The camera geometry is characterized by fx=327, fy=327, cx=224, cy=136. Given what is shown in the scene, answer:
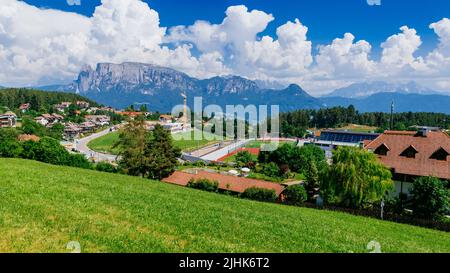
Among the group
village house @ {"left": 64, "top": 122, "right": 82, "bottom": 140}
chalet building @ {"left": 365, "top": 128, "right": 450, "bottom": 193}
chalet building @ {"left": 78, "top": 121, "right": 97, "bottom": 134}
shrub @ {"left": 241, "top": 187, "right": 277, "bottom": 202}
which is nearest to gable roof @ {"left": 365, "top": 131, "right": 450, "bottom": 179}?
chalet building @ {"left": 365, "top": 128, "right": 450, "bottom": 193}

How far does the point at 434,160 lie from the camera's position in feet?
126

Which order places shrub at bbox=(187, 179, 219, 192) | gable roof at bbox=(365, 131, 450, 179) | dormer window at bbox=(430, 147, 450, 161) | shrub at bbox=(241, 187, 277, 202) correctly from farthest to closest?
shrub at bbox=(187, 179, 219, 192), shrub at bbox=(241, 187, 277, 202), dormer window at bbox=(430, 147, 450, 161), gable roof at bbox=(365, 131, 450, 179)

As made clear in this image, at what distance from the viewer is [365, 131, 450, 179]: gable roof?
123 ft

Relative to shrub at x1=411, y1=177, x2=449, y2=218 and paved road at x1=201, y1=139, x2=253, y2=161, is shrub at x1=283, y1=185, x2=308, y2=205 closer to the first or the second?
shrub at x1=411, y1=177, x2=449, y2=218

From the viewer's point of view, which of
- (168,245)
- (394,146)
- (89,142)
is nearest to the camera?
(168,245)

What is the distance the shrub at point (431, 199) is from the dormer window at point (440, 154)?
9307mm

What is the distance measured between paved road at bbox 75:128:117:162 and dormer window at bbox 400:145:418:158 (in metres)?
78.7

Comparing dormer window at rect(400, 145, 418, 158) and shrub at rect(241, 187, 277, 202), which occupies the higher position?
dormer window at rect(400, 145, 418, 158)

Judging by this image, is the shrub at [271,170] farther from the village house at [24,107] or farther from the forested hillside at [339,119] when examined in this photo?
the village house at [24,107]

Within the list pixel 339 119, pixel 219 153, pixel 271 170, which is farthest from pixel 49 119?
pixel 339 119

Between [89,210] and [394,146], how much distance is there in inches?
1547

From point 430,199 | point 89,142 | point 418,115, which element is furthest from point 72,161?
point 418,115

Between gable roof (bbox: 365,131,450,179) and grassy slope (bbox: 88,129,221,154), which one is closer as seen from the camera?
gable roof (bbox: 365,131,450,179)

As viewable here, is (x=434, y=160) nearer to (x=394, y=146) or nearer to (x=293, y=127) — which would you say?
(x=394, y=146)
